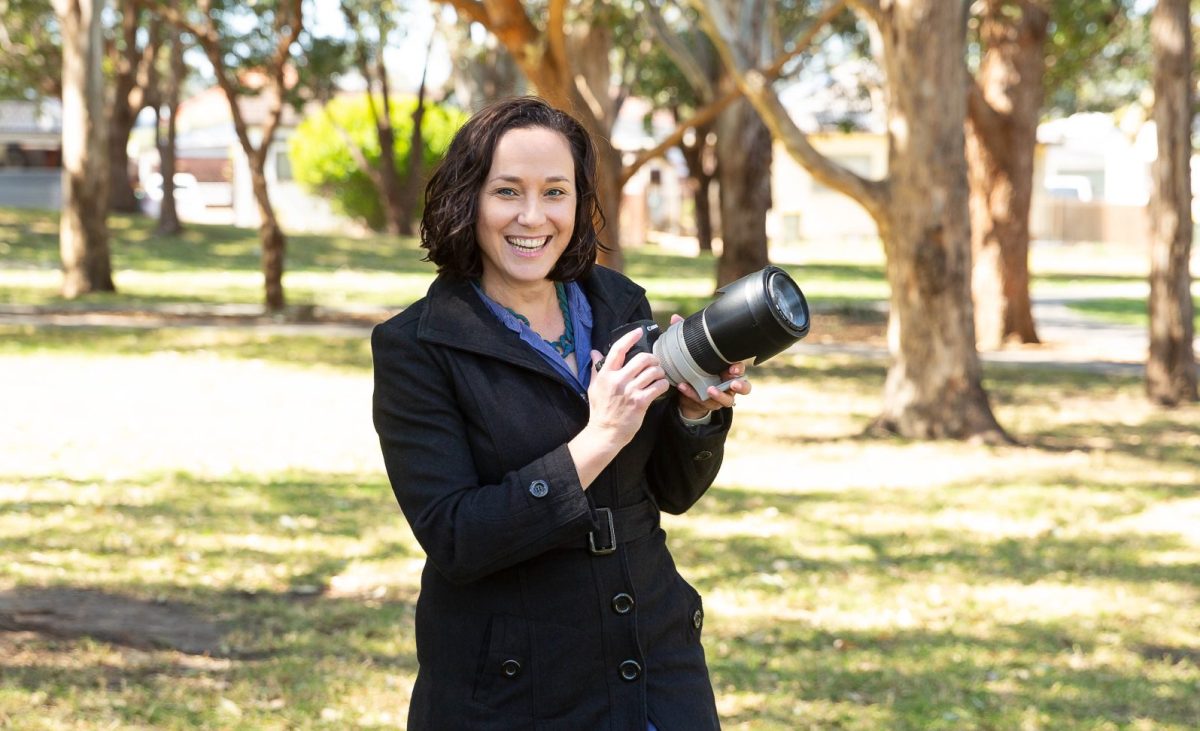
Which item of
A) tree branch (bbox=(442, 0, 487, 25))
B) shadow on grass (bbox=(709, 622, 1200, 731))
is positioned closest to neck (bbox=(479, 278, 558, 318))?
shadow on grass (bbox=(709, 622, 1200, 731))

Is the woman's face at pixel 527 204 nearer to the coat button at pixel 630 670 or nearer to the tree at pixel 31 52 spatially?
the coat button at pixel 630 670

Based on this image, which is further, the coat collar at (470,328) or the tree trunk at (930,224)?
the tree trunk at (930,224)

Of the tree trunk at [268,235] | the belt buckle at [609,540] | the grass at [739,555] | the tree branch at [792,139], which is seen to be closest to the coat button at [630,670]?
the belt buckle at [609,540]

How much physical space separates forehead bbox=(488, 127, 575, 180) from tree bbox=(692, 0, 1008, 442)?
8357mm

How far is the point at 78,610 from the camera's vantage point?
6.46m

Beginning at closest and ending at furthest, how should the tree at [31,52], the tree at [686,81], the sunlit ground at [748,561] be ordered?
the sunlit ground at [748,561], the tree at [686,81], the tree at [31,52]

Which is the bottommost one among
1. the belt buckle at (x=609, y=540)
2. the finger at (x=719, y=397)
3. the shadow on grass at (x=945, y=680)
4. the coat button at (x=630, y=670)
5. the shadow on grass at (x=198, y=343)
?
the shadow on grass at (x=945, y=680)

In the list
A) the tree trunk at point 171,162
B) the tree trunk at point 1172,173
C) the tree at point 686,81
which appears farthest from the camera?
the tree trunk at point 171,162

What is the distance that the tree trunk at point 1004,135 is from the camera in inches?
648

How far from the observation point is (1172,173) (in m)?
12.7

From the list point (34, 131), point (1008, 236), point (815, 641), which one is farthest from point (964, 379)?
point (34, 131)

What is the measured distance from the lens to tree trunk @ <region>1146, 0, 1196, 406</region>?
12.7 m

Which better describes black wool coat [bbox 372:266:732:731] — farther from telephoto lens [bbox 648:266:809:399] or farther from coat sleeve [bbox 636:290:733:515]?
telephoto lens [bbox 648:266:809:399]

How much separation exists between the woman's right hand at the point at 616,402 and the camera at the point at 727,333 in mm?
48
